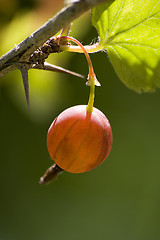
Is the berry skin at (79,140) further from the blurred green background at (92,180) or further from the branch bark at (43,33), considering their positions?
the blurred green background at (92,180)

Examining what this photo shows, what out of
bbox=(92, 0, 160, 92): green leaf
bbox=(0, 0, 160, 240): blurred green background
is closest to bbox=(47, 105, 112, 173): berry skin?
bbox=(92, 0, 160, 92): green leaf

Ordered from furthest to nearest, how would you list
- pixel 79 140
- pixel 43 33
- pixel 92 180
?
1. pixel 92 180
2. pixel 79 140
3. pixel 43 33

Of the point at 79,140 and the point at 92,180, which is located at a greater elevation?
the point at 79,140

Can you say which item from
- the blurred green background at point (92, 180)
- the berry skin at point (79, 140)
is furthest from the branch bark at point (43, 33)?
the blurred green background at point (92, 180)

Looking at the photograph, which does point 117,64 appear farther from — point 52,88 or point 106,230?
point 106,230

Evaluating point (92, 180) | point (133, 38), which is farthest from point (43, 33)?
point (92, 180)

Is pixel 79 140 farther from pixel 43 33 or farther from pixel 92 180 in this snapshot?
pixel 92 180
